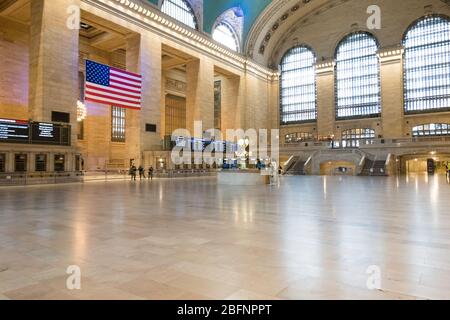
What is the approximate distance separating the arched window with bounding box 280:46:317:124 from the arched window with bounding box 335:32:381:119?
10.4 feet

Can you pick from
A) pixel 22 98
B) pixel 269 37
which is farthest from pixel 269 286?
pixel 269 37

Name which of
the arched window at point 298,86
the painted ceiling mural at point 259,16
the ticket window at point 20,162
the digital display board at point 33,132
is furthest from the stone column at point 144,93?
the arched window at point 298,86

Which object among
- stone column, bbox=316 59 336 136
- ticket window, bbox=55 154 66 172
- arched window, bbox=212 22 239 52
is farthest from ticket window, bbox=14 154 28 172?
stone column, bbox=316 59 336 136

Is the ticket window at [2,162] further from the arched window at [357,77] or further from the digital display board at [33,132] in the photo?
the arched window at [357,77]

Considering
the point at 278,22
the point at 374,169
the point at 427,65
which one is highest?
the point at 278,22

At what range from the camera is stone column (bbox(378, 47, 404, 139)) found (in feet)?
111

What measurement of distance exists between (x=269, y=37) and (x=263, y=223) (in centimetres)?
3745

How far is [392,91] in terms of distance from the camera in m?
34.2

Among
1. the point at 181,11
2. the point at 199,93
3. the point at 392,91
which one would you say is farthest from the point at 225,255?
the point at 392,91

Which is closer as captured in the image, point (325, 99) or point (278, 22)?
point (278, 22)

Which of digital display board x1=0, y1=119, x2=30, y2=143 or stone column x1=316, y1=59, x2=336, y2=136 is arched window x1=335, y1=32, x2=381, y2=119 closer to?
stone column x1=316, y1=59, x2=336, y2=136

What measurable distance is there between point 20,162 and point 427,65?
3747 cm

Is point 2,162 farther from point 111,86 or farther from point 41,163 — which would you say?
point 111,86
